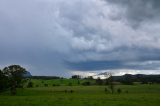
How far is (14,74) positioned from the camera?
11494cm

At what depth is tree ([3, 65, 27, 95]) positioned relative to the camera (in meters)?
114

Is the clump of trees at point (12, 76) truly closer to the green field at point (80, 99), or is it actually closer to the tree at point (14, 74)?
the tree at point (14, 74)

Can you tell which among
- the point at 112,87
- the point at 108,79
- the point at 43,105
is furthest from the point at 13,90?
the point at 43,105

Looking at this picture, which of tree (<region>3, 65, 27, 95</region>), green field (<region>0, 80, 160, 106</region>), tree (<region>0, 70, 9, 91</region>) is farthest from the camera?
tree (<region>3, 65, 27, 95</region>)

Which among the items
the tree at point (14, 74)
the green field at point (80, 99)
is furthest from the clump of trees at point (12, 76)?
the green field at point (80, 99)

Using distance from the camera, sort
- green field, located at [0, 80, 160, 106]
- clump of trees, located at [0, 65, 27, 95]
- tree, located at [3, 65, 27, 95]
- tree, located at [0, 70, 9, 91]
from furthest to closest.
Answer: tree, located at [3, 65, 27, 95] → clump of trees, located at [0, 65, 27, 95] → tree, located at [0, 70, 9, 91] → green field, located at [0, 80, 160, 106]

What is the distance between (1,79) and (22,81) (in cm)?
1117

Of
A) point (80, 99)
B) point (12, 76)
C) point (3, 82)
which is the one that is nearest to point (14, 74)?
point (12, 76)

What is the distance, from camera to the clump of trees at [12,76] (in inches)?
4402

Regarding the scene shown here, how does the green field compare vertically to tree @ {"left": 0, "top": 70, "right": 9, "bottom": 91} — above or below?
below

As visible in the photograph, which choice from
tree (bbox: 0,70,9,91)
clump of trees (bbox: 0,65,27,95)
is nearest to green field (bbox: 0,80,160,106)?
tree (bbox: 0,70,9,91)

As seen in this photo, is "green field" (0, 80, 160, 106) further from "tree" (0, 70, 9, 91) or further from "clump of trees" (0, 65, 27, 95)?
"clump of trees" (0, 65, 27, 95)

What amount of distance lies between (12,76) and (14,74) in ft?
3.56

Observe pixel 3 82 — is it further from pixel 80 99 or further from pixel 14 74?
pixel 80 99
